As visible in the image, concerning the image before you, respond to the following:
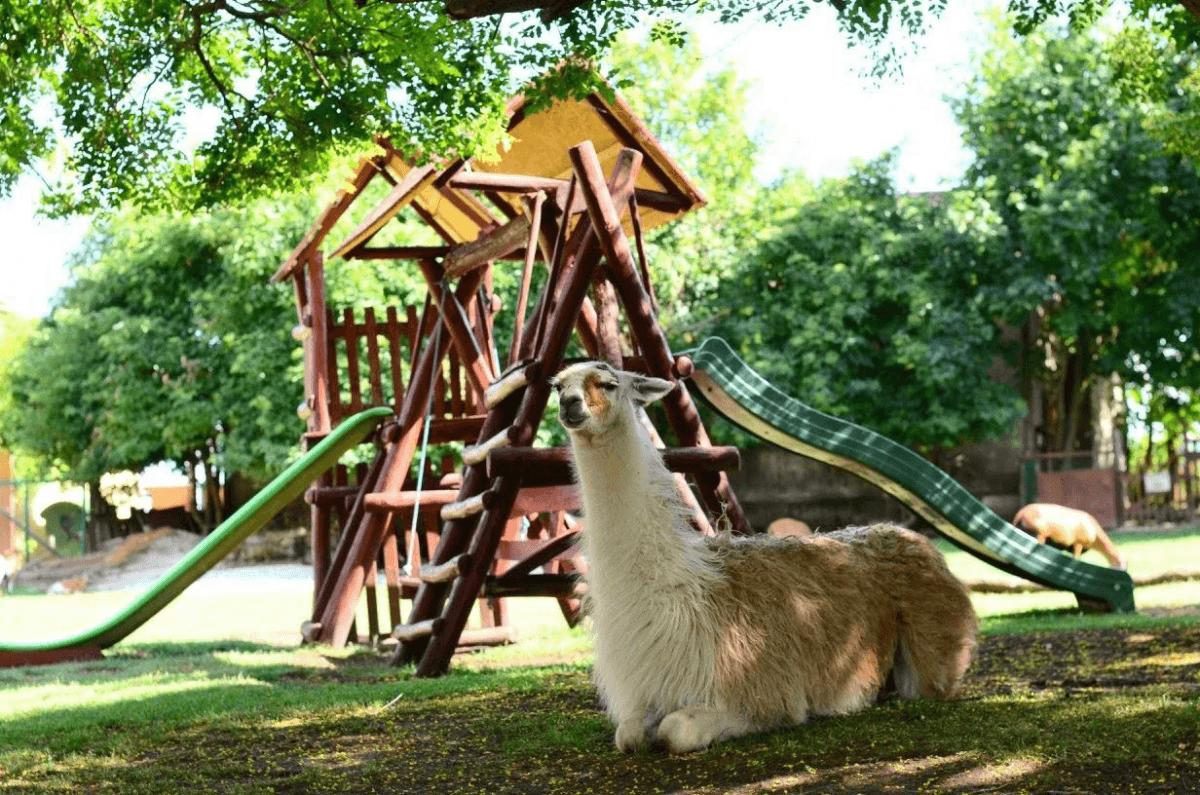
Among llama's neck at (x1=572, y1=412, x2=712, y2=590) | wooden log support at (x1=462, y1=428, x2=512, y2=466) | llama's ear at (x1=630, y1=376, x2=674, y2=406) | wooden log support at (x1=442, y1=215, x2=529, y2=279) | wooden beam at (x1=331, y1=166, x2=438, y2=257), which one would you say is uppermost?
wooden beam at (x1=331, y1=166, x2=438, y2=257)

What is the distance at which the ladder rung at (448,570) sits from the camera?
861cm

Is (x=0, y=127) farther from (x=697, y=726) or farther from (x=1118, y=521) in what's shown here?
(x=1118, y=521)

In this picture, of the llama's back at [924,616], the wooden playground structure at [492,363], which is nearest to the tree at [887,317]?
the wooden playground structure at [492,363]

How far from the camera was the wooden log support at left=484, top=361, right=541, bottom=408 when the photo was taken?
8617 mm

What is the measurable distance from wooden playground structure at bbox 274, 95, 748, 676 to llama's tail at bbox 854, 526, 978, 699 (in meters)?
1.21

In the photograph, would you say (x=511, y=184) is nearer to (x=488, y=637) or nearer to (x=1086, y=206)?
(x=488, y=637)

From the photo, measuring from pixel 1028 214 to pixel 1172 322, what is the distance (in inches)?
142

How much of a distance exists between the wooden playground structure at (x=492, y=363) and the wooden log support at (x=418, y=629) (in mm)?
14

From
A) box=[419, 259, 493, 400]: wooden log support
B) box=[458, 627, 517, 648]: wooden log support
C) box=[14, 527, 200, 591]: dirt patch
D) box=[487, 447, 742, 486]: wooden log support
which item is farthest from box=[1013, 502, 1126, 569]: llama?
box=[14, 527, 200, 591]: dirt patch

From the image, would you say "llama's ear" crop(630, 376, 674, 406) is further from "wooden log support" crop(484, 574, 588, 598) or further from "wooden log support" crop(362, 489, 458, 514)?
"wooden log support" crop(362, 489, 458, 514)

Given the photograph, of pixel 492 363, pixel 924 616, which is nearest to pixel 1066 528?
pixel 492 363

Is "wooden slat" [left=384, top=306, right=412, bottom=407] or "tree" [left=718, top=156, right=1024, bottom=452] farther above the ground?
"tree" [left=718, top=156, right=1024, bottom=452]

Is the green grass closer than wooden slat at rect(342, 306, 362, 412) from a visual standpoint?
No

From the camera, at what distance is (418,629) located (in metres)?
9.15
